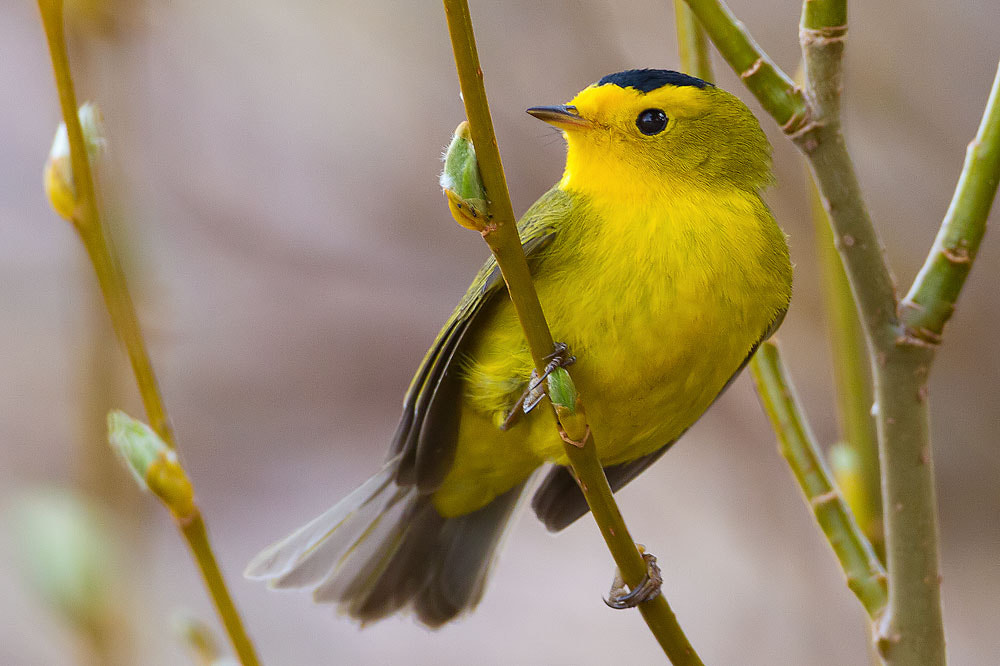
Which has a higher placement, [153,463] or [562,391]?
[153,463]

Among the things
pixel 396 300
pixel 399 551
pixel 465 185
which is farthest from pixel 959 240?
pixel 396 300

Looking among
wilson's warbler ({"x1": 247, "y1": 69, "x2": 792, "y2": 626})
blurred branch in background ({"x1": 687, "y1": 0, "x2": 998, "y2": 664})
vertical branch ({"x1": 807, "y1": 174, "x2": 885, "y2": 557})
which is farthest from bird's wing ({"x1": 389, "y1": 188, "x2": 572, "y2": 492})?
blurred branch in background ({"x1": 687, "y1": 0, "x2": 998, "y2": 664})

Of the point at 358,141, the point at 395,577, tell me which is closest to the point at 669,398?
the point at 395,577

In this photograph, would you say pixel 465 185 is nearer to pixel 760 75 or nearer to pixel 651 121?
pixel 760 75

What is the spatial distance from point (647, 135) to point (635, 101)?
0.24 feet

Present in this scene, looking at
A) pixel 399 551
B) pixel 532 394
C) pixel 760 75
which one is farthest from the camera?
pixel 399 551

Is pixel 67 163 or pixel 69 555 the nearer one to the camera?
pixel 67 163

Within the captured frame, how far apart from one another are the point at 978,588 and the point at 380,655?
288cm

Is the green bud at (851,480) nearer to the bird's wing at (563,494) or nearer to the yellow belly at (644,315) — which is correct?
the yellow belly at (644,315)

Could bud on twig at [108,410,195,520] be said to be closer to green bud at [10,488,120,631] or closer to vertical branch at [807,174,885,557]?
green bud at [10,488,120,631]

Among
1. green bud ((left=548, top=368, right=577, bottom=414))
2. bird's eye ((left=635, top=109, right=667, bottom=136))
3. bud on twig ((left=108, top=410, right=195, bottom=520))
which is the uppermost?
bird's eye ((left=635, top=109, right=667, bottom=136))

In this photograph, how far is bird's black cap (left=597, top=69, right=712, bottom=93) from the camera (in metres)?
2.08

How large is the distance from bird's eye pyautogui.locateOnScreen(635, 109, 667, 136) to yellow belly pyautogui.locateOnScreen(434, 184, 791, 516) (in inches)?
7.3

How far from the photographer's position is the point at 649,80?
2096 millimetres
